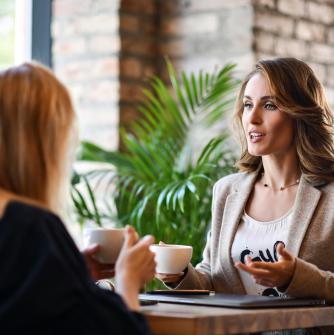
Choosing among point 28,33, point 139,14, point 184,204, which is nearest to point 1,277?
point 184,204

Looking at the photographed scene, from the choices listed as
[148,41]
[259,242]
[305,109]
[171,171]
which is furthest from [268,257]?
[148,41]

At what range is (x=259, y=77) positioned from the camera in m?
2.78

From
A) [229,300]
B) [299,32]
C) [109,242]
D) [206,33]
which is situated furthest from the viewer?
[299,32]

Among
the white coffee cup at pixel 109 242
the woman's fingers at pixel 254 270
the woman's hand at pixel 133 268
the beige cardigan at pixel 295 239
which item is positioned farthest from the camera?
the beige cardigan at pixel 295 239

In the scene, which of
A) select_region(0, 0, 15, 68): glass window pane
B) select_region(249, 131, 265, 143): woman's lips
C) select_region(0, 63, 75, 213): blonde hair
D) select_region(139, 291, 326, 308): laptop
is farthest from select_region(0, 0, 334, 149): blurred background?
select_region(0, 63, 75, 213): blonde hair

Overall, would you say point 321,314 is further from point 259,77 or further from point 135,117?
point 135,117

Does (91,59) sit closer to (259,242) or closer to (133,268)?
(259,242)

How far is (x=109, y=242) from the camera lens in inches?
79.7

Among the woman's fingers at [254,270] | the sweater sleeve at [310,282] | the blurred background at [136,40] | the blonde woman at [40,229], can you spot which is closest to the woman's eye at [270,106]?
the sweater sleeve at [310,282]

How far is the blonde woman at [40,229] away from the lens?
1.59 metres

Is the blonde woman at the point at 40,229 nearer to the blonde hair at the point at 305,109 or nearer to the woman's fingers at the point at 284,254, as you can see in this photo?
the woman's fingers at the point at 284,254

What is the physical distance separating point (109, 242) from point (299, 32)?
2581 millimetres

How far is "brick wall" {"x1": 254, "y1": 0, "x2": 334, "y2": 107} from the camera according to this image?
4.13m

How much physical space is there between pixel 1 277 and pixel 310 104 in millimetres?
1432
